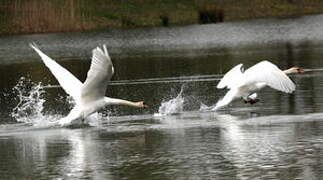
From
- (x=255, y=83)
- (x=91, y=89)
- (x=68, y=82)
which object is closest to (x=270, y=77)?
(x=255, y=83)

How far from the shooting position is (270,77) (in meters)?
22.6

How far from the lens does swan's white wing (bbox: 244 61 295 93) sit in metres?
22.4

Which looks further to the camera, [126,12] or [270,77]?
[126,12]

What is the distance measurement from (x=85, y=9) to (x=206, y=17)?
14.2m

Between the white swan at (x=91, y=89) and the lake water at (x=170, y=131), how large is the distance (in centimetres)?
38

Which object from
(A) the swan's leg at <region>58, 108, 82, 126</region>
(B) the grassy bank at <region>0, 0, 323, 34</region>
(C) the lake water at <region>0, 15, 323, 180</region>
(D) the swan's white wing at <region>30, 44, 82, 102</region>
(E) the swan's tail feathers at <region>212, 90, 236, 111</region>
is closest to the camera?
(C) the lake water at <region>0, 15, 323, 180</region>

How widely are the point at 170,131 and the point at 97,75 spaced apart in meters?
1.95

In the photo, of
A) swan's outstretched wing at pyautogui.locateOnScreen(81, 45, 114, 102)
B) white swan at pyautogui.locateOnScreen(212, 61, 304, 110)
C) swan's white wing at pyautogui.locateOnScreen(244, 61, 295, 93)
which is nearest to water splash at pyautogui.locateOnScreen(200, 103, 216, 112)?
white swan at pyautogui.locateOnScreen(212, 61, 304, 110)

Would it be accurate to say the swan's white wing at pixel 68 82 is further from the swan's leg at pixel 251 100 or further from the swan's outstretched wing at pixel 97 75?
the swan's leg at pixel 251 100

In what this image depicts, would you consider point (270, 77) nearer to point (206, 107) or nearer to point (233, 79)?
point (233, 79)

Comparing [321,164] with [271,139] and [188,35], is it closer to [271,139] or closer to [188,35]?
[271,139]

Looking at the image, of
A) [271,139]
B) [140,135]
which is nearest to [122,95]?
[140,135]

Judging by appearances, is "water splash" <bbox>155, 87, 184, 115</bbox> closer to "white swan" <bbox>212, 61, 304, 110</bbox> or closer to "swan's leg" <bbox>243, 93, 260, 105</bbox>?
"white swan" <bbox>212, 61, 304, 110</bbox>

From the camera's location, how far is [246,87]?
75.8 ft
